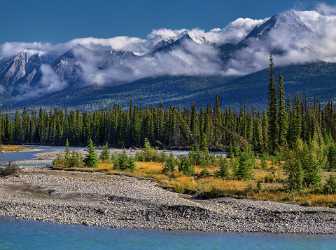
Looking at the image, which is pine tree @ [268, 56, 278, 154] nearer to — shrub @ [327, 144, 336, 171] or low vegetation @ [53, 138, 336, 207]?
low vegetation @ [53, 138, 336, 207]

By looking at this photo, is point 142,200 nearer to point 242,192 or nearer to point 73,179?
point 242,192

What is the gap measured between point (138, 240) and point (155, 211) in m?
8.43

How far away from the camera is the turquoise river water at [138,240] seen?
1508 inches

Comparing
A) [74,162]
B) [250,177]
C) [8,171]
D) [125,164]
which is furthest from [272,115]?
[8,171]

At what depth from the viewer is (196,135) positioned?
179125mm

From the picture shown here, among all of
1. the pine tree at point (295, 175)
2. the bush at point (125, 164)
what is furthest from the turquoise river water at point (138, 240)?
A: the bush at point (125, 164)

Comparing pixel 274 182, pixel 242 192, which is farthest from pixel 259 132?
pixel 242 192

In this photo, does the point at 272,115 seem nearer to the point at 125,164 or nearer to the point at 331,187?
the point at 125,164

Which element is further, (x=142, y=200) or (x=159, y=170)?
(x=159, y=170)

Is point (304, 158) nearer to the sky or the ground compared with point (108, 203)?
nearer to the sky

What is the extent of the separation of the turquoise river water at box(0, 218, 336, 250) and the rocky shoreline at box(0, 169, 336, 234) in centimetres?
191

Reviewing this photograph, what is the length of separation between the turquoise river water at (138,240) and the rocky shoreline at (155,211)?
191cm

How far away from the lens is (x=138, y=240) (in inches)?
1580

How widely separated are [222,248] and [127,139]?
158 meters
